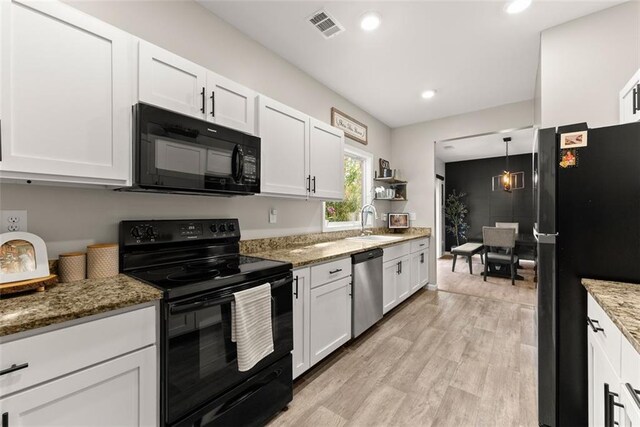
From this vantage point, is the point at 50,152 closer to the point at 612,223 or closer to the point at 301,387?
the point at 301,387

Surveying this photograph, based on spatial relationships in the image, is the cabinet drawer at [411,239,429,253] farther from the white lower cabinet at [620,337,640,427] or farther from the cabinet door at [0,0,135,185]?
the cabinet door at [0,0,135,185]

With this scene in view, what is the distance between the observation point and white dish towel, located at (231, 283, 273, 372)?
1356mm

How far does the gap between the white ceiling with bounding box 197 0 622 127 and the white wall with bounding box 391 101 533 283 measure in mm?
304

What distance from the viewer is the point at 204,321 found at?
125 centimetres

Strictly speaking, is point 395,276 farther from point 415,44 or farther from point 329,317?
A: point 415,44

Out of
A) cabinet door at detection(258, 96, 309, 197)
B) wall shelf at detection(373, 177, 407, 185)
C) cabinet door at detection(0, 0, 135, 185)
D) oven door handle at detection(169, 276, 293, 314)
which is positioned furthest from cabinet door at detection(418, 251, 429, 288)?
cabinet door at detection(0, 0, 135, 185)

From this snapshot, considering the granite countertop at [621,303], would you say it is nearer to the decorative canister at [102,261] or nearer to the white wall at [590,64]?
the white wall at [590,64]

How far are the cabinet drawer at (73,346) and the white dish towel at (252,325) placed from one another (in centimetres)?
37

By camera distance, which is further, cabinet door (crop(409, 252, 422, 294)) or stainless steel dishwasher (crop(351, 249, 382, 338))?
cabinet door (crop(409, 252, 422, 294))

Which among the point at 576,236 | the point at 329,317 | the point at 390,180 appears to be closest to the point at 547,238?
the point at 576,236

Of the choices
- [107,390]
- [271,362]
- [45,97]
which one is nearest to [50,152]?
[45,97]

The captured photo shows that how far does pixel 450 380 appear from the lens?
197 centimetres

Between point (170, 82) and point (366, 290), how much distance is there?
2.23m

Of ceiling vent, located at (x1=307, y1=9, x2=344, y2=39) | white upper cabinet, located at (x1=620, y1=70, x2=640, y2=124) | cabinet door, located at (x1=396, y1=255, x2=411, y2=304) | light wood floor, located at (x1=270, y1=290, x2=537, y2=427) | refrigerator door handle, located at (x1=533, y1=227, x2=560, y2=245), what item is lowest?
light wood floor, located at (x1=270, y1=290, x2=537, y2=427)
